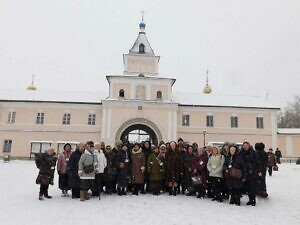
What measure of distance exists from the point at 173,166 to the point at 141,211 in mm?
2752

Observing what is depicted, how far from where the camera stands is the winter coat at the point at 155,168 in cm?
977

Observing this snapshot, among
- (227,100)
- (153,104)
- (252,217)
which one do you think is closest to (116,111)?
(153,104)

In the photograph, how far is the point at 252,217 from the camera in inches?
274

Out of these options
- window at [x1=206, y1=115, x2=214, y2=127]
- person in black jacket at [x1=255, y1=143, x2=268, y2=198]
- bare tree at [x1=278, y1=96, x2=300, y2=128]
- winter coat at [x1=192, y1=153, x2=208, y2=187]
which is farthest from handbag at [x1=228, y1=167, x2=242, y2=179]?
bare tree at [x1=278, y1=96, x2=300, y2=128]

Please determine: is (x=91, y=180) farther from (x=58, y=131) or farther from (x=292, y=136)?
(x=292, y=136)

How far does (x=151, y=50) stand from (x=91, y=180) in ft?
95.4

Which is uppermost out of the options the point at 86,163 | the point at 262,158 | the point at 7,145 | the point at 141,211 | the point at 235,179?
the point at 7,145

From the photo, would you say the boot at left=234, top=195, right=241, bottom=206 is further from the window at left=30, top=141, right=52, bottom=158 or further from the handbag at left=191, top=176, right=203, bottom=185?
the window at left=30, top=141, right=52, bottom=158

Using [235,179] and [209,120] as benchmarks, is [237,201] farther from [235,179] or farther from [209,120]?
[209,120]

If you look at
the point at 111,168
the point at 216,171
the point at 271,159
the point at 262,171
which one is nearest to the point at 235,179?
the point at 216,171

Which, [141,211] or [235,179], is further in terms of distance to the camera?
[235,179]

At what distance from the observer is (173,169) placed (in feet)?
32.1

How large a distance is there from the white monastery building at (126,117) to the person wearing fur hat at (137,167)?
21079mm

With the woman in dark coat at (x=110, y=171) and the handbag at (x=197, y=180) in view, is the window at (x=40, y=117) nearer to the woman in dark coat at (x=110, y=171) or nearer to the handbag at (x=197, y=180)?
the woman in dark coat at (x=110, y=171)
